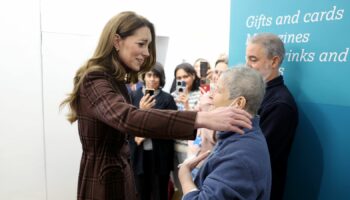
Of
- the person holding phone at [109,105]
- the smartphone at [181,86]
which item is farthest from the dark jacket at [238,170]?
the smartphone at [181,86]

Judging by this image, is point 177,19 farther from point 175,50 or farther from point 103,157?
point 103,157

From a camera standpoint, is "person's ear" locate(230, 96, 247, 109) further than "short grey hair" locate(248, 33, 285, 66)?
No

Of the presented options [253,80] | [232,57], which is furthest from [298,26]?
[253,80]

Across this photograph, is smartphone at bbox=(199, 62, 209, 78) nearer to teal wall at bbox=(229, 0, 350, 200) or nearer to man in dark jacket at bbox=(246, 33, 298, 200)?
teal wall at bbox=(229, 0, 350, 200)

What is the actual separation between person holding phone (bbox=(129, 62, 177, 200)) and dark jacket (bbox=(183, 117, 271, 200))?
5.59ft

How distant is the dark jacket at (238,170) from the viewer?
0.94 metres

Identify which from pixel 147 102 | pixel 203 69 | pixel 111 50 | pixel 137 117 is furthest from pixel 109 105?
pixel 203 69

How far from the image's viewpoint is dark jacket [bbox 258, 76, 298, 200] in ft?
5.07

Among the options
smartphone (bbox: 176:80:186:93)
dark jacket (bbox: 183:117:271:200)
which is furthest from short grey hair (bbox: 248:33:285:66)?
smartphone (bbox: 176:80:186:93)

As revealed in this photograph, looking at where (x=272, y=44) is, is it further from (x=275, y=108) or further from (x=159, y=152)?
(x=159, y=152)

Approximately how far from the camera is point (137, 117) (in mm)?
947

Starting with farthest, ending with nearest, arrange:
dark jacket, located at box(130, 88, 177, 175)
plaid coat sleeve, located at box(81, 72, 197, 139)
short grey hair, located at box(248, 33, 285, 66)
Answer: dark jacket, located at box(130, 88, 177, 175) → short grey hair, located at box(248, 33, 285, 66) → plaid coat sleeve, located at box(81, 72, 197, 139)

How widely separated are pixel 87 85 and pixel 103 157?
30 cm

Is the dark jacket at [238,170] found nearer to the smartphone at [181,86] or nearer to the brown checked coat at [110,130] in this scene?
the brown checked coat at [110,130]
